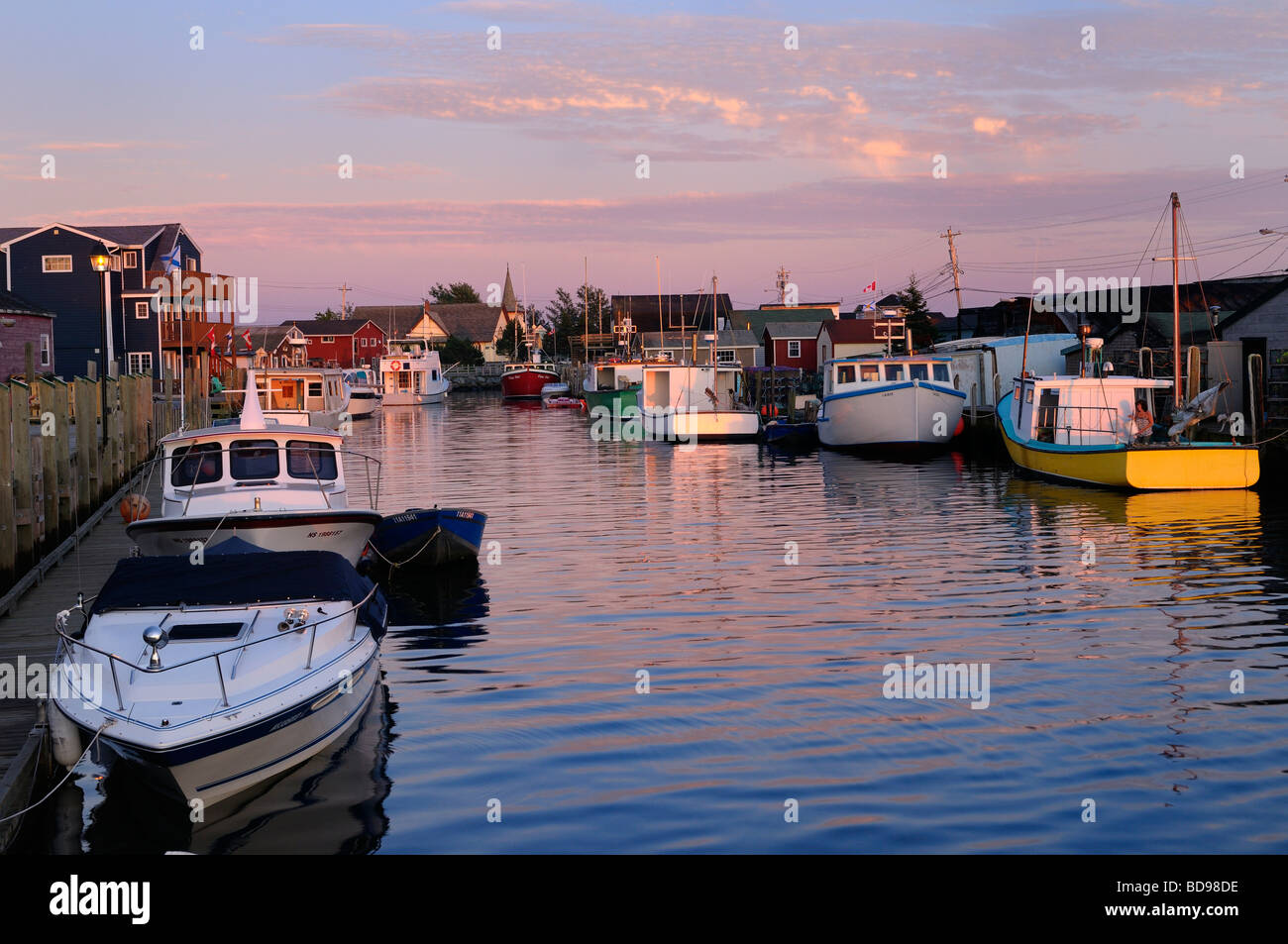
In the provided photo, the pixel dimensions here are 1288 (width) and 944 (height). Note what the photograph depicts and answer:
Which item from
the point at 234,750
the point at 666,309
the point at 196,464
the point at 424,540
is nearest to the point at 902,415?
the point at 424,540

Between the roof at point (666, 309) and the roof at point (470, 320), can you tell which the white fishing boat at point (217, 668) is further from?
the roof at point (470, 320)

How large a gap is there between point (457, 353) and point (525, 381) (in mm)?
51212

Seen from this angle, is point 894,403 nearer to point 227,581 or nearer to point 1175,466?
point 1175,466

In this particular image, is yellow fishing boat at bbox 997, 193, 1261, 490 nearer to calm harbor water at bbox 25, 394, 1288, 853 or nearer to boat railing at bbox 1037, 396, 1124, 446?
boat railing at bbox 1037, 396, 1124, 446

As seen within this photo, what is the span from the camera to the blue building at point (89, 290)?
7212 cm

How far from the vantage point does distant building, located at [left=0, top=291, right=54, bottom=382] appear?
5391cm

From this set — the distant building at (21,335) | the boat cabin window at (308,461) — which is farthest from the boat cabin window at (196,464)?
the distant building at (21,335)

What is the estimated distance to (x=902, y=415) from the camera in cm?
4841

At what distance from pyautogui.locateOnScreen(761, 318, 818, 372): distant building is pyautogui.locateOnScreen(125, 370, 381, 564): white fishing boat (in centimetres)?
8367

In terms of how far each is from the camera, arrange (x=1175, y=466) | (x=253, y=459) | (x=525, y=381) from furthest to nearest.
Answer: (x=525, y=381) → (x=1175, y=466) → (x=253, y=459)

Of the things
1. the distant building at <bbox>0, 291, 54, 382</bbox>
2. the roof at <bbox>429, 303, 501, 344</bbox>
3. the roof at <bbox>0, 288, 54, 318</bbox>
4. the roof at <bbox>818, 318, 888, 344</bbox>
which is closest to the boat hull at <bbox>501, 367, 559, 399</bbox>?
the roof at <bbox>818, 318, 888, 344</bbox>

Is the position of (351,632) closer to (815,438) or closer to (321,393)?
(815,438)
